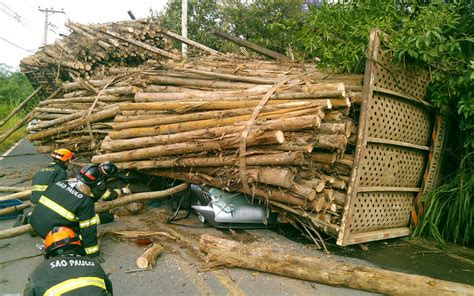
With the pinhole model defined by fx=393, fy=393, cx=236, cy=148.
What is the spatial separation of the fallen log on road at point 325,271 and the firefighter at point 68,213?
4.50 feet

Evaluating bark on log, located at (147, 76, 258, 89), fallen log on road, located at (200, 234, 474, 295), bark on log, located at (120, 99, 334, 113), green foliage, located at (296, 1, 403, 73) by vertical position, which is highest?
green foliage, located at (296, 1, 403, 73)

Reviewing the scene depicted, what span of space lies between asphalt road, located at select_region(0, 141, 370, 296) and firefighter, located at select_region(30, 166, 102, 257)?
18.3 inches

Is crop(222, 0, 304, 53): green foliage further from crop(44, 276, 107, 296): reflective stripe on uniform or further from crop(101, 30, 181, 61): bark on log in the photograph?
crop(44, 276, 107, 296): reflective stripe on uniform

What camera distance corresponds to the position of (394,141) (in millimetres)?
5531

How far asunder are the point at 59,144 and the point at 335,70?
21.9 feet

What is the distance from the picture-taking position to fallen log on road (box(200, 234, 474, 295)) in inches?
150

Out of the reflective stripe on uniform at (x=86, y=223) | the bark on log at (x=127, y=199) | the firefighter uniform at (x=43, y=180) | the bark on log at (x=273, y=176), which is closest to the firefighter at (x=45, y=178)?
the firefighter uniform at (x=43, y=180)

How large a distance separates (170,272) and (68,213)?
137 cm

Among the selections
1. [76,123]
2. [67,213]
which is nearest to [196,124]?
[67,213]

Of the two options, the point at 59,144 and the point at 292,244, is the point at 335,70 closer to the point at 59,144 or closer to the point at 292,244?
the point at 292,244

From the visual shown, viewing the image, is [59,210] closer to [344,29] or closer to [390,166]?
[390,166]

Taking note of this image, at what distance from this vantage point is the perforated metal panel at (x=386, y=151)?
5051 mm

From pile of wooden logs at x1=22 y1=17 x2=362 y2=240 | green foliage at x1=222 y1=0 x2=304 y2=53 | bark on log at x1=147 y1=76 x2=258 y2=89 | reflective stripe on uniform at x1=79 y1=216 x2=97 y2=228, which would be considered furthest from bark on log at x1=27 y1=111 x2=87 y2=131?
green foliage at x1=222 y1=0 x2=304 y2=53

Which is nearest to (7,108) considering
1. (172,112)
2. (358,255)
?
(172,112)
